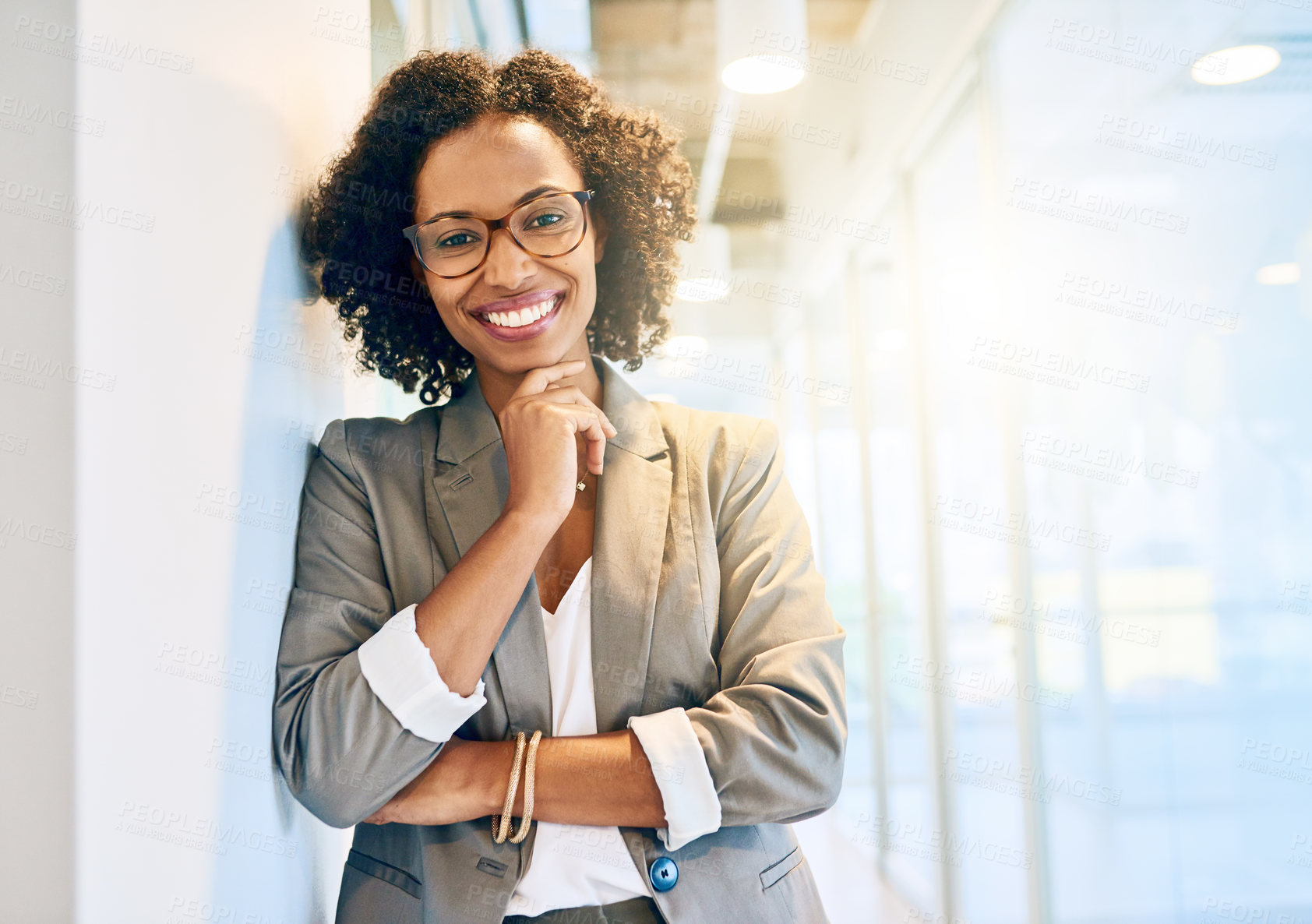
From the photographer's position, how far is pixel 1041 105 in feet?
8.91

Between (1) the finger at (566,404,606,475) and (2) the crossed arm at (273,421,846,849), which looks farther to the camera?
(1) the finger at (566,404,606,475)

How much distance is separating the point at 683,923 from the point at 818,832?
522 centimetres

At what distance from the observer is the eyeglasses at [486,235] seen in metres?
1.26

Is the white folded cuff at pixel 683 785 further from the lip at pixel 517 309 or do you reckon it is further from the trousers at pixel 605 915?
the lip at pixel 517 309

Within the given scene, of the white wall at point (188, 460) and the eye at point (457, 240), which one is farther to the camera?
the eye at point (457, 240)

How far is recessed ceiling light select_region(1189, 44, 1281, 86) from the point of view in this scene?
1.84 meters

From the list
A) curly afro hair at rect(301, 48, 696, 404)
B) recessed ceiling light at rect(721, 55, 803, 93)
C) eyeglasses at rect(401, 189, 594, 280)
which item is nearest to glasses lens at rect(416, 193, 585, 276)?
eyeglasses at rect(401, 189, 594, 280)

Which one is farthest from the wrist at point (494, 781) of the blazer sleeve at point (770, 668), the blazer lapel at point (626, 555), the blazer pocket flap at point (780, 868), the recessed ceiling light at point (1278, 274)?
the recessed ceiling light at point (1278, 274)

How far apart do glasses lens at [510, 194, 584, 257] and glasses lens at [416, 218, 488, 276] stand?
0.05 m

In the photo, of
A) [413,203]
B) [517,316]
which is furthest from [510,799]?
[413,203]

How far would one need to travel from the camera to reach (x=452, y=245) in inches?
50.2

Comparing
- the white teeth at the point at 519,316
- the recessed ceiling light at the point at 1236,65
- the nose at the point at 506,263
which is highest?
the recessed ceiling light at the point at 1236,65

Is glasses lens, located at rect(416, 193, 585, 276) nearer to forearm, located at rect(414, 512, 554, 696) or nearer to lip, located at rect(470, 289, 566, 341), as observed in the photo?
lip, located at rect(470, 289, 566, 341)

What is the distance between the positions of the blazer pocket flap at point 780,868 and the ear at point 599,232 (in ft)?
3.11
